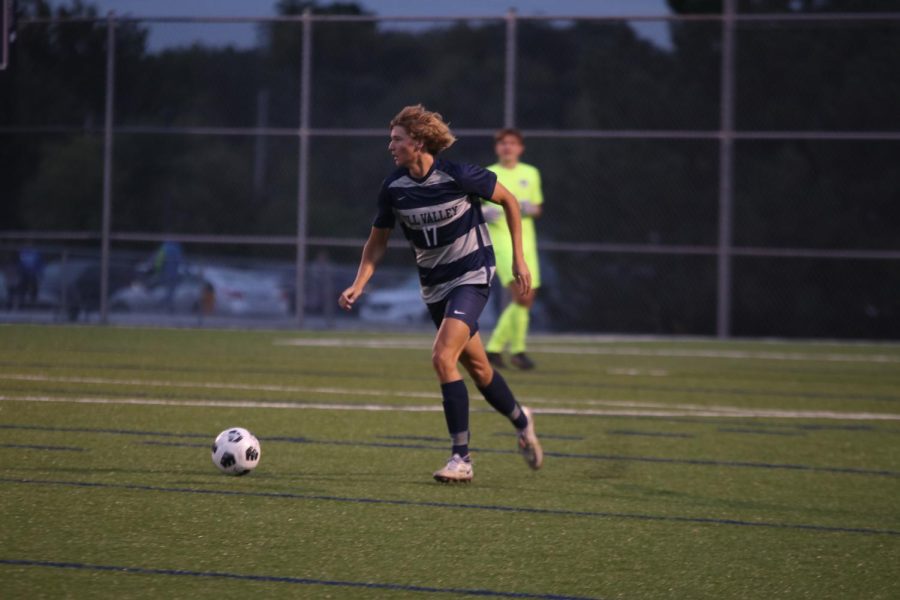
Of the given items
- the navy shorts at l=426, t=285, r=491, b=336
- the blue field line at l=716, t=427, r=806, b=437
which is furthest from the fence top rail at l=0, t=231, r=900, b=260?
the navy shorts at l=426, t=285, r=491, b=336

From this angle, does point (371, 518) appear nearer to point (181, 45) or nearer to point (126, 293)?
Answer: point (126, 293)

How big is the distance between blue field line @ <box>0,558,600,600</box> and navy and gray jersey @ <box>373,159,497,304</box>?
8.52 feet

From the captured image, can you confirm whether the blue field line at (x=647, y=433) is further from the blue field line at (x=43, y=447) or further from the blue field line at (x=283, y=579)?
the blue field line at (x=283, y=579)

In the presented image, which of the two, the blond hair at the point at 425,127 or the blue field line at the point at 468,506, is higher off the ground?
the blond hair at the point at 425,127

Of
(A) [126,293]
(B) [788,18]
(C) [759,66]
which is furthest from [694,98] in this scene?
(A) [126,293]

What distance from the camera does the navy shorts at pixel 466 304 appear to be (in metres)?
6.89

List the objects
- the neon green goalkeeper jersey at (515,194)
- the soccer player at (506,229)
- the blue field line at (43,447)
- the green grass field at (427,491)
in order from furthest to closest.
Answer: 1. the neon green goalkeeper jersey at (515,194)
2. the soccer player at (506,229)
3. the blue field line at (43,447)
4. the green grass field at (427,491)

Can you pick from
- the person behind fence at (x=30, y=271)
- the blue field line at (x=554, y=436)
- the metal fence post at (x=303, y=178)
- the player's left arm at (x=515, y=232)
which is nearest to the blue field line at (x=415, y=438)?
the blue field line at (x=554, y=436)

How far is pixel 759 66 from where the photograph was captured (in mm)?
23109

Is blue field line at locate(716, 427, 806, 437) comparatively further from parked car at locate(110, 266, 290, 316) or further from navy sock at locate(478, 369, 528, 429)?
parked car at locate(110, 266, 290, 316)

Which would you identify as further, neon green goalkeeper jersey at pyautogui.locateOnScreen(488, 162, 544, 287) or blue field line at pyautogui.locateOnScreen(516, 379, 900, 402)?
neon green goalkeeper jersey at pyautogui.locateOnScreen(488, 162, 544, 287)

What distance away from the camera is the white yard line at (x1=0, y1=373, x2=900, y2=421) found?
9.82m

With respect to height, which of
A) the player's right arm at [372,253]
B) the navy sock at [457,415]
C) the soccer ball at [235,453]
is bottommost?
the soccer ball at [235,453]

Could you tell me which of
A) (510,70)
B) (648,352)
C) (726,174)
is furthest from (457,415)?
(510,70)
